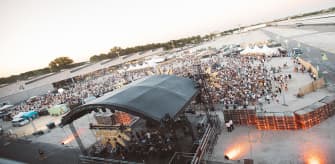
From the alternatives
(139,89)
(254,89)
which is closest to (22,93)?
(139,89)

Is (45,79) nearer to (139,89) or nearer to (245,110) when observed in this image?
(139,89)

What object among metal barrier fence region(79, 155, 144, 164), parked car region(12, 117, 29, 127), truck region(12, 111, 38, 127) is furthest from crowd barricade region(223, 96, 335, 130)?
truck region(12, 111, 38, 127)

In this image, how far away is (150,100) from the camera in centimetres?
1255

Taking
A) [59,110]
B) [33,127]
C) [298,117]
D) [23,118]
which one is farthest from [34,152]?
[298,117]

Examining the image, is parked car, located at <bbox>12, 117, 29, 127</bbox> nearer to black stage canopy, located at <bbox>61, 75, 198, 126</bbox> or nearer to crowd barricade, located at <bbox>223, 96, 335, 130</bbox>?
black stage canopy, located at <bbox>61, 75, 198, 126</bbox>

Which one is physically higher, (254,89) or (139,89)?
(139,89)

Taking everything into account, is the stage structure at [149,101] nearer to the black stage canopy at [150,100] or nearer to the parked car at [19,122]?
the black stage canopy at [150,100]

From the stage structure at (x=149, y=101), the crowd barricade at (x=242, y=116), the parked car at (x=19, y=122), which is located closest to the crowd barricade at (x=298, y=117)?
the crowd barricade at (x=242, y=116)

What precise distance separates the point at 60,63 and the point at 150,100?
377 ft

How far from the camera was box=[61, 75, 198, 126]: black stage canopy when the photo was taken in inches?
448

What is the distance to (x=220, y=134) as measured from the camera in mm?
14117

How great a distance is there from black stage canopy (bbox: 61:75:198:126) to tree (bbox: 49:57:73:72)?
350 ft

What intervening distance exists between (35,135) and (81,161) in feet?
42.7

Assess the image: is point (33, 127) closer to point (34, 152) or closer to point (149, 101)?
point (34, 152)
